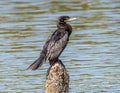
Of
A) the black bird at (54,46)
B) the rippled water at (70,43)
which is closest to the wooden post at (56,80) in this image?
the black bird at (54,46)

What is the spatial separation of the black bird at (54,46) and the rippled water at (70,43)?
1.64m

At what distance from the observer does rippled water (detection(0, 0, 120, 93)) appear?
48.8 ft

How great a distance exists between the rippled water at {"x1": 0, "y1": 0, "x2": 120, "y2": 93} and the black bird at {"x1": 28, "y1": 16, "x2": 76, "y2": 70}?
5.36 feet

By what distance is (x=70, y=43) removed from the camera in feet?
60.7

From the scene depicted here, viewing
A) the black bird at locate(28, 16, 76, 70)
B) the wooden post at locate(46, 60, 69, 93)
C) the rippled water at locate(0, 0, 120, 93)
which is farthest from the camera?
the rippled water at locate(0, 0, 120, 93)

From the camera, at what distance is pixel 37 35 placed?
19.4 m

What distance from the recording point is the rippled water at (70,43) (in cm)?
1486

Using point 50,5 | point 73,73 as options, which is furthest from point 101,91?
point 50,5

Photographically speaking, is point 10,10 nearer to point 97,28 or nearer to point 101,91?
point 97,28

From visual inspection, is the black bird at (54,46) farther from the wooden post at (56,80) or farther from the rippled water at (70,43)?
the rippled water at (70,43)

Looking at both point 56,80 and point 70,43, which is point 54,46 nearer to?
point 56,80

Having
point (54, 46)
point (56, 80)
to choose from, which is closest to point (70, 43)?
point (54, 46)

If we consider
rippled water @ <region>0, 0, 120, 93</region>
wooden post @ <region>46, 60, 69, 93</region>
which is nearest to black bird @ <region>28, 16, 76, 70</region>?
wooden post @ <region>46, 60, 69, 93</region>

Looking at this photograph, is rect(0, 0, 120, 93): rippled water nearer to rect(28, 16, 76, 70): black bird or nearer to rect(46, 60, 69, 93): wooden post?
rect(28, 16, 76, 70): black bird
